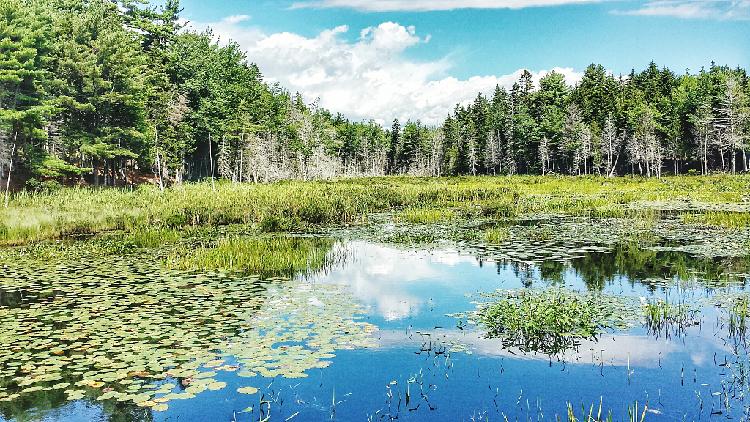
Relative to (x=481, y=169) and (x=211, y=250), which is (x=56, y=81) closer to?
(x=211, y=250)

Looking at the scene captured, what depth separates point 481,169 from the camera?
100062mm

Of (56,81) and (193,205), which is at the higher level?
(56,81)

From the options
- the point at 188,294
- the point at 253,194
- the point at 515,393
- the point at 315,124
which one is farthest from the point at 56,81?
the point at 315,124

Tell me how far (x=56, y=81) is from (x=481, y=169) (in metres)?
73.2

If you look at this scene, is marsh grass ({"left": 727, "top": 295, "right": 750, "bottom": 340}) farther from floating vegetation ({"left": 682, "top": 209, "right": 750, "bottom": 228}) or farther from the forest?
the forest

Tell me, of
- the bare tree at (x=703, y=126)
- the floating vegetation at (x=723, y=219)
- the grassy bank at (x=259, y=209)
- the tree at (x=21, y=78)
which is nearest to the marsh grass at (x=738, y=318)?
the floating vegetation at (x=723, y=219)

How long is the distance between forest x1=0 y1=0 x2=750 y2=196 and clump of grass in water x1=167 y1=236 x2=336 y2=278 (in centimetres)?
2475

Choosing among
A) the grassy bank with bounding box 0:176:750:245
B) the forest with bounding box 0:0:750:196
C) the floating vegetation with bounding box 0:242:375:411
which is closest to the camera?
the floating vegetation with bounding box 0:242:375:411

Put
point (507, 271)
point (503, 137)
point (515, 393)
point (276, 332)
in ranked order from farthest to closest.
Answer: point (503, 137) < point (507, 271) < point (276, 332) < point (515, 393)

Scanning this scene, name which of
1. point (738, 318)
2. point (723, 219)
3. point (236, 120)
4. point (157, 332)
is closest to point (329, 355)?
point (157, 332)

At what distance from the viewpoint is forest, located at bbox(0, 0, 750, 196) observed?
130ft

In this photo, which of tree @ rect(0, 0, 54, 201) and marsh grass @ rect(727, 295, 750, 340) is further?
tree @ rect(0, 0, 54, 201)

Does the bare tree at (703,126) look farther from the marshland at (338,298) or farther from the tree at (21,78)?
the tree at (21,78)

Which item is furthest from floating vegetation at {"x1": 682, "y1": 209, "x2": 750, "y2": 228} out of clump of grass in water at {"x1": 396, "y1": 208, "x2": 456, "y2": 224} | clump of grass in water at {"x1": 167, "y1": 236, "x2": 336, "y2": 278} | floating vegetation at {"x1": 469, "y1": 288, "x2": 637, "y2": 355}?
clump of grass in water at {"x1": 167, "y1": 236, "x2": 336, "y2": 278}
